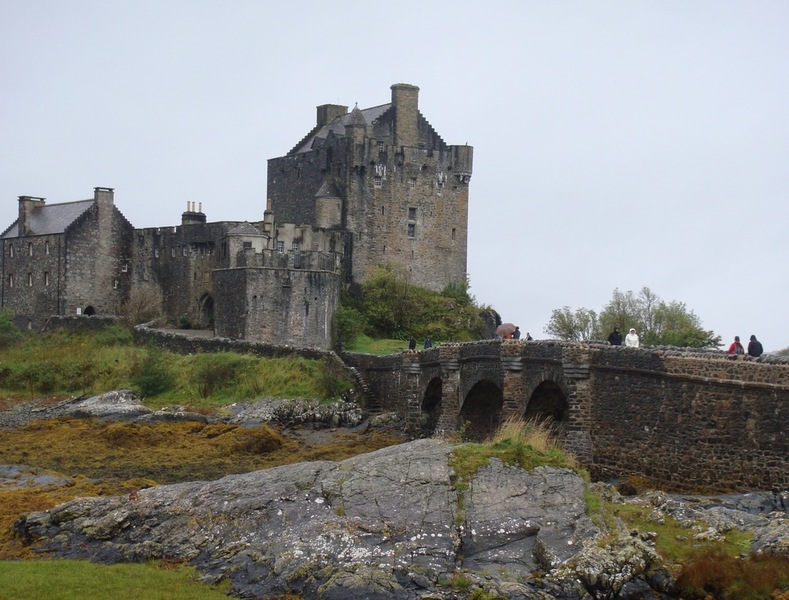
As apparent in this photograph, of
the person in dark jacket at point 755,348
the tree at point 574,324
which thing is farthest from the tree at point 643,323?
the person in dark jacket at point 755,348

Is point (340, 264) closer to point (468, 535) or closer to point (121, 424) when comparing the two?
point (121, 424)

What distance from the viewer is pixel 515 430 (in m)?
35.9

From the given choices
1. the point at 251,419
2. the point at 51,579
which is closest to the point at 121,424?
the point at 251,419

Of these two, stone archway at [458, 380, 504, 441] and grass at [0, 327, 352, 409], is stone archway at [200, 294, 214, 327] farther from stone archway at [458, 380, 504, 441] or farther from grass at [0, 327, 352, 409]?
stone archway at [458, 380, 504, 441]

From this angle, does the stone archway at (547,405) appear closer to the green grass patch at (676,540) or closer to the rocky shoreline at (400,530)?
the rocky shoreline at (400,530)

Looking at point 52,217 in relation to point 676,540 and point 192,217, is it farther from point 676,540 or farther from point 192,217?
point 676,540

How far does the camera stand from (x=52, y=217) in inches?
3036

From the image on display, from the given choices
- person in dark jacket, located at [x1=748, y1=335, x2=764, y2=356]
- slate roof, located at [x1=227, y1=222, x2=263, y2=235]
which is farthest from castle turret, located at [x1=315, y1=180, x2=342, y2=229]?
person in dark jacket, located at [x1=748, y1=335, x2=764, y2=356]

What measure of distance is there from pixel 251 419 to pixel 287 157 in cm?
2582

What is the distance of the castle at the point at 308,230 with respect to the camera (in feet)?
242

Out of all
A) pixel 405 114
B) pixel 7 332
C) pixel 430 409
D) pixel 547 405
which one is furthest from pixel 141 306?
pixel 547 405

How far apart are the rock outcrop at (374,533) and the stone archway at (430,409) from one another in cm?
1841

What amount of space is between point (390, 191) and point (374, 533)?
45.6 metres

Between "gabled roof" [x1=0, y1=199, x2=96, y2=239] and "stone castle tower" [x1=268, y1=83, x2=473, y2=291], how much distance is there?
9720 millimetres
